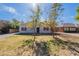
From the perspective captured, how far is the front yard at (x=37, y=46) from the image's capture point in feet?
14.0

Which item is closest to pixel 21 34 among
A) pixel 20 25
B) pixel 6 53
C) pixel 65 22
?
pixel 20 25

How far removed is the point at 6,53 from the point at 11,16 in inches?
26.6

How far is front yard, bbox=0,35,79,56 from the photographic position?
4270 millimetres

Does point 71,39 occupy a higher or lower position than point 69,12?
lower

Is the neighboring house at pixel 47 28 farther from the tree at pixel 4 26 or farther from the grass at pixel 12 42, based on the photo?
the tree at pixel 4 26

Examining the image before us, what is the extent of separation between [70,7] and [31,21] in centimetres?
75

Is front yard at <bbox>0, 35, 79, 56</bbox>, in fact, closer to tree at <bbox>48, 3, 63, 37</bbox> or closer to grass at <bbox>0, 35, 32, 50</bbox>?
grass at <bbox>0, 35, 32, 50</bbox>

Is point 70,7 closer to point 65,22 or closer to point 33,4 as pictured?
point 65,22

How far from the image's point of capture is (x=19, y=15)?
4312 mm

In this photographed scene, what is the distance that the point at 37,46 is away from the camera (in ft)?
14.2

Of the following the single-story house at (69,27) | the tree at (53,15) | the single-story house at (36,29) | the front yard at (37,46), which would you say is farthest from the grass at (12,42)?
the single-story house at (69,27)

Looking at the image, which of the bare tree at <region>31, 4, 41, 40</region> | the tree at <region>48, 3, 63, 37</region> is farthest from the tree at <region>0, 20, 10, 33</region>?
the tree at <region>48, 3, 63, 37</region>

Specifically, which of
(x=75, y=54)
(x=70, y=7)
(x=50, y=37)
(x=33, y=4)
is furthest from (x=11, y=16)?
(x=75, y=54)

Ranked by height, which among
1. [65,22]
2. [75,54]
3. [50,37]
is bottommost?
[75,54]
